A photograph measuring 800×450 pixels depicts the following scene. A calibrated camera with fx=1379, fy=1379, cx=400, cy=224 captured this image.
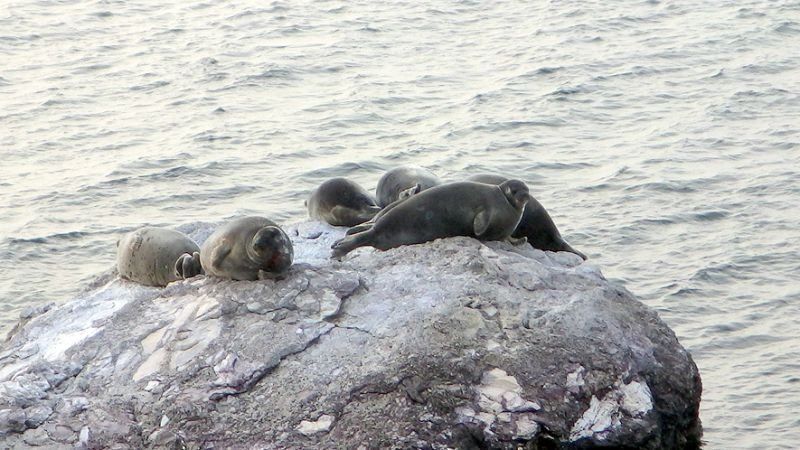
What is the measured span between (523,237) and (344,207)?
4.21ft

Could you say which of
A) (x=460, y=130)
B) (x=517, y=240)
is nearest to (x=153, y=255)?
(x=517, y=240)

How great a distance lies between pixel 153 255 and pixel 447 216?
193 centimetres

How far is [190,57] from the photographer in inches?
731

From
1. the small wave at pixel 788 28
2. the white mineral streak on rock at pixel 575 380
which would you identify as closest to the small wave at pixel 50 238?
the white mineral streak on rock at pixel 575 380

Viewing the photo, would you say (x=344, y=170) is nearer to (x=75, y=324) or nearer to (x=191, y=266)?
(x=191, y=266)

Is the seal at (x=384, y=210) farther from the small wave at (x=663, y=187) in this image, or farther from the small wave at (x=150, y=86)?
the small wave at (x=150, y=86)

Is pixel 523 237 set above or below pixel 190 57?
above

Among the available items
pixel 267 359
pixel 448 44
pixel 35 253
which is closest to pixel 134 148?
pixel 35 253

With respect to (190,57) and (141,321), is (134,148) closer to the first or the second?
(190,57)

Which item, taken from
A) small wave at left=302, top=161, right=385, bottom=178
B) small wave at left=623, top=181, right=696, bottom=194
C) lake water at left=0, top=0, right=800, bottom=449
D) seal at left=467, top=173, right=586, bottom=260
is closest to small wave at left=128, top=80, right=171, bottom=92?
lake water at left=0, top=0, right=800, bottom=449

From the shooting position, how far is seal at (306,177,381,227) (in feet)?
30.3

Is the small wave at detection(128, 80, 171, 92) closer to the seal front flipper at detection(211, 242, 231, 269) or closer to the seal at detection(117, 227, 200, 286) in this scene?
the seal at detection(117, 227, 200, 286)

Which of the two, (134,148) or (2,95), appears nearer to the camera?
(134,148)

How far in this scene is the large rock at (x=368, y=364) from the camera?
6.71 m
